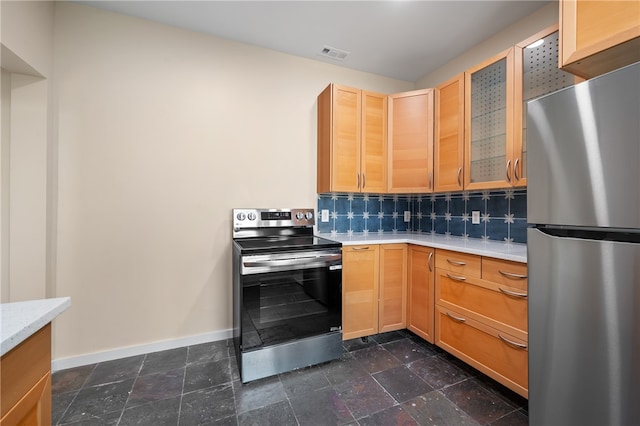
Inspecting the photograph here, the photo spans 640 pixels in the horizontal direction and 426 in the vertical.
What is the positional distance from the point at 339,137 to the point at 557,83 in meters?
1.55

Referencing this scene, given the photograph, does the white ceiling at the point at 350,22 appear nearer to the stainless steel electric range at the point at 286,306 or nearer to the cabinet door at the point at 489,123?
the cabinet door at the point at 489,123

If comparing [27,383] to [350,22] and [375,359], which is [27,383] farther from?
[350,22]

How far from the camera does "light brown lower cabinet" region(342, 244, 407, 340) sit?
2.25 metres

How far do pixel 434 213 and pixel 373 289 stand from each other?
1188 millimetres

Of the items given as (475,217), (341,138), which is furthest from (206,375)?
(475,217)

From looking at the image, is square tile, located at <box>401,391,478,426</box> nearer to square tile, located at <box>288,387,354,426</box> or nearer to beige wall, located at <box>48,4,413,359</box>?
square tile, located at <box>288,387,354,426</box>

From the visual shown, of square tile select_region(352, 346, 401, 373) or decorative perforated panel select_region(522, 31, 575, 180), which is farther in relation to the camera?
square tile select_region(352, 346, 401, 373)

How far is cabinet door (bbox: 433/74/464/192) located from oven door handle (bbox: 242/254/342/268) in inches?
47.4

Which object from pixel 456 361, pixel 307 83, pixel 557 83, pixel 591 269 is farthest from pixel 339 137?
pixel 456 361

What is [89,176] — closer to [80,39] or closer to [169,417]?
[80,39]

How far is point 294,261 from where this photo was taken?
6.26ft

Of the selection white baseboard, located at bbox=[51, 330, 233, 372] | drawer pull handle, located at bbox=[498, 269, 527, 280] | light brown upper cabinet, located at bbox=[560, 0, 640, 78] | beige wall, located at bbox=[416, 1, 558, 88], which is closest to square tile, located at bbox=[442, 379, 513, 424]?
drawer pull handle, located at bbox=[498, 269, 527, 280]

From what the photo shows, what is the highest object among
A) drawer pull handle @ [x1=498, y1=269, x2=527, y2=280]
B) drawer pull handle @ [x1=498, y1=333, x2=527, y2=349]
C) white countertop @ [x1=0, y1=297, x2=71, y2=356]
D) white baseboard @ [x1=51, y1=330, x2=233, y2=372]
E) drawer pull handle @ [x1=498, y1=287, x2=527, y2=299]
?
white countertop @ [x1=0, y1=297, x2=71, y2=356]

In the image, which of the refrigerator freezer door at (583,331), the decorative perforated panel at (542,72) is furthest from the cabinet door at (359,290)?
the decorative perforated panel at (542,72)
